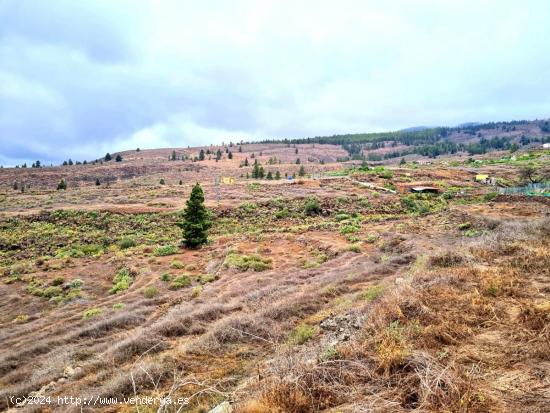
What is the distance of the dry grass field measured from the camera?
4.43 meters

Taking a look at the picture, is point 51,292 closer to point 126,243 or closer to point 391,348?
point 126,243

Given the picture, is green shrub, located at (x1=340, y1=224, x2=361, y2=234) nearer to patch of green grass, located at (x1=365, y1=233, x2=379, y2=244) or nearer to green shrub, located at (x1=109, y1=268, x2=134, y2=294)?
patch of green grass, located at (x1=365, y1=233, x2=379, y2=244)

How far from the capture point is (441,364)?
459 centimetres

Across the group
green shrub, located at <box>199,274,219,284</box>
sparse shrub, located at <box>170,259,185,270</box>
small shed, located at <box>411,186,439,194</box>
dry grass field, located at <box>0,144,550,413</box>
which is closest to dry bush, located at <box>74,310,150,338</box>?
dry grass field, located at <box>0,144,550,413</box>

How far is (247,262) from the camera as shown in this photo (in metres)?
17.9

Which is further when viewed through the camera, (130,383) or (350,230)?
(350,230)

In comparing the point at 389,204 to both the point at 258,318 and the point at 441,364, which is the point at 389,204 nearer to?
the point at 258,318

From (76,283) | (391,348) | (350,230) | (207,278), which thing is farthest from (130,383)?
(350,230)

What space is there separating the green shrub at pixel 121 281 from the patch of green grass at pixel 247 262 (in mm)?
5053

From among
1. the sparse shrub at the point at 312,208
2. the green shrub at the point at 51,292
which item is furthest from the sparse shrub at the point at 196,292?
the sparse shrub at the point at 312,208

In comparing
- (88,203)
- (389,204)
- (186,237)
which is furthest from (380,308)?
(88,203)

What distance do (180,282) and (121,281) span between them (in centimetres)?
370

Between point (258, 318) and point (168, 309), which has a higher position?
point (258, 318)

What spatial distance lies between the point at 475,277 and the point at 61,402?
9.36 metres
